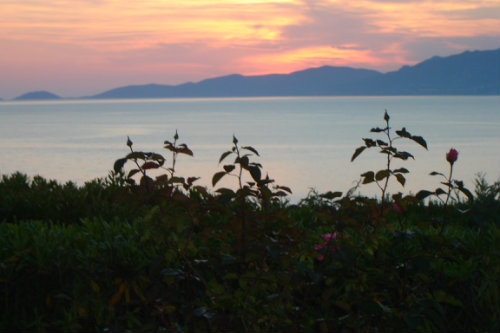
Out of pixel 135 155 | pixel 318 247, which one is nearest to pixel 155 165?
pixel 135 155

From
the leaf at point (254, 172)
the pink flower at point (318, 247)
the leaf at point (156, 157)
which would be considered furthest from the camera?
the leaf at point (156, 157)

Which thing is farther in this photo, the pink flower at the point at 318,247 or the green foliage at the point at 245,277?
the pink flower at the point at 318,247

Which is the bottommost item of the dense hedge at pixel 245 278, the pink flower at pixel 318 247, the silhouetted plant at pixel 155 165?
the dense hedge at pixel 245 278

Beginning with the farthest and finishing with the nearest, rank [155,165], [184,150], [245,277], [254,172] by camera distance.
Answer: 1. [184,150]
2. [155,165]
3. [254,172]
4. [245,277]

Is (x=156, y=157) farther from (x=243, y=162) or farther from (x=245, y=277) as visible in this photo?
(x=245, y=277)

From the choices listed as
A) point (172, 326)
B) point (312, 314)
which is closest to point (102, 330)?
point (172, 326)

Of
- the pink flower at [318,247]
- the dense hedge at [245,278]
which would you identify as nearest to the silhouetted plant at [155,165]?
the dense hedge at [245,278]

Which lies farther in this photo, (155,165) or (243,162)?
(155,165)

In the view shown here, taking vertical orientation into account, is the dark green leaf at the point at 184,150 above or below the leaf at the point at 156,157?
above

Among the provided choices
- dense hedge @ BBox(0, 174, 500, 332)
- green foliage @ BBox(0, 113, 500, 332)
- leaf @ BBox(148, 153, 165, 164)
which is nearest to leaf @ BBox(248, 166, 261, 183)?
green foliage @ BBox(0, 113, 500, 332)

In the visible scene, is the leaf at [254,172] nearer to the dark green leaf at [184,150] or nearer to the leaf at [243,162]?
the leaf at [243,162]

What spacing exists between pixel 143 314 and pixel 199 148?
38.2m

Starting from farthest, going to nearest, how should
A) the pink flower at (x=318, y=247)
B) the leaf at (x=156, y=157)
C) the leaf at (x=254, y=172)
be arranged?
the leaf at (x=156, y=157)
the pink flower at (x=318, y=247)
the leaf at (x=254, y=172)

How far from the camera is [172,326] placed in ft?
11.6
